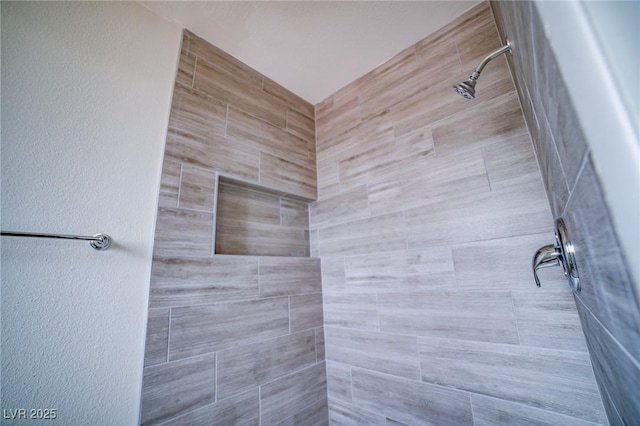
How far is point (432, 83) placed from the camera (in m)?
1.33

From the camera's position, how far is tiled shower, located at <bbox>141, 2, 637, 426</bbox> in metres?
0.96

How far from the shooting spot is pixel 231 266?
1.21 m

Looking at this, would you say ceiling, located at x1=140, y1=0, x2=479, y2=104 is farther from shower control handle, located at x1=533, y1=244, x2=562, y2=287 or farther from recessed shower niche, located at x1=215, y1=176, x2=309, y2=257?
shower control handle, located at x1=533, y1=244, x2=562, y2=287

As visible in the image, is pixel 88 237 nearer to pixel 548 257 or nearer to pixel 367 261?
pixel 367 261

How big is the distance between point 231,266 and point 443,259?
0.99 meters

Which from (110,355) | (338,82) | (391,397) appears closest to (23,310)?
(110,355)

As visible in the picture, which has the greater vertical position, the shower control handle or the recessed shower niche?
the recessed shower niche

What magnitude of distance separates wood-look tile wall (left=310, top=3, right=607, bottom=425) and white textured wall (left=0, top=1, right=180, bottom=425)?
992 mm

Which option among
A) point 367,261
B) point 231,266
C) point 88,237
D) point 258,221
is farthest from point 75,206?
point 367,261

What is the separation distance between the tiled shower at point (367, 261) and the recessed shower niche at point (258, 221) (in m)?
0.01

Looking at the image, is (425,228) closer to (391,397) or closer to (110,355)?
(391,397)

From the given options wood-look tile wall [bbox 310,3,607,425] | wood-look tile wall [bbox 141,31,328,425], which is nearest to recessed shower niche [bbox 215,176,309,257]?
wood-look tile wall [bbox 141,31,328,425]

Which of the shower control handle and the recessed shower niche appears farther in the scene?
the recessed shower niche

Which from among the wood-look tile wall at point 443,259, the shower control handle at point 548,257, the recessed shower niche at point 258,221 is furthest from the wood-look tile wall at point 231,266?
the shower control handle at point 548,257
